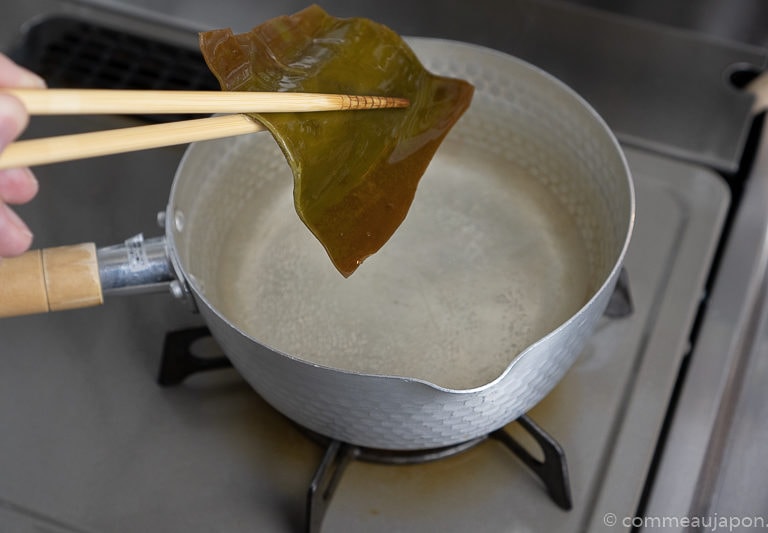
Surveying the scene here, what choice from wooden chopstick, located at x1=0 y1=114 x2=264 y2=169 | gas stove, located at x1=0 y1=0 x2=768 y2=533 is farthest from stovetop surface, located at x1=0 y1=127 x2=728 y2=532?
wooden chopstick, located at x1=0 y1=114 x2=264 y2=169

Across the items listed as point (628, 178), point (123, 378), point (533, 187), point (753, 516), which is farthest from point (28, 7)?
point (753, 516)

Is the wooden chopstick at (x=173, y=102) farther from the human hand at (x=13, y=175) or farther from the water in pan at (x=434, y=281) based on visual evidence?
the water in pan at (x=434, y=281)

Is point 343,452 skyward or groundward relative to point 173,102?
groundward

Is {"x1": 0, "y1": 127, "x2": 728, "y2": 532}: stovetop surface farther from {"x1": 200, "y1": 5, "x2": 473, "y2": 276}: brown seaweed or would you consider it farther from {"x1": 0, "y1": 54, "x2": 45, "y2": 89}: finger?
{"x1": 0, "y1": 54, "x2": 45, "y2": 89}: finger

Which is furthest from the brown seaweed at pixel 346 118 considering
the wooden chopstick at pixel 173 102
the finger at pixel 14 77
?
the finger at pixel 14 77

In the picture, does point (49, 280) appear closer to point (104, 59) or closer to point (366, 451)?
point (366, 451)

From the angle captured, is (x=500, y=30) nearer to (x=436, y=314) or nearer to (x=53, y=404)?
(x=436, y=314)

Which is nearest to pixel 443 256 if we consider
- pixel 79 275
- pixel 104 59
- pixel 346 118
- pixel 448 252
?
pixel 448 252
